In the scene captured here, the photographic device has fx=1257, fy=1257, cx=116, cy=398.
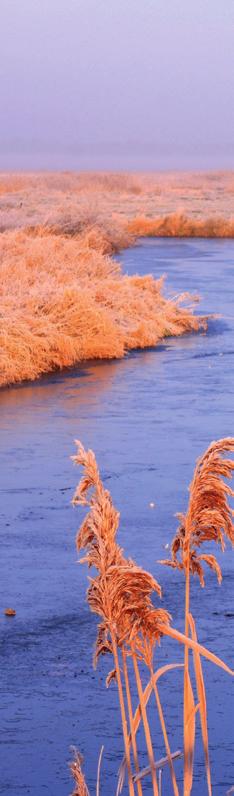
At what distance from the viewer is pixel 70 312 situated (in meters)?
18.2

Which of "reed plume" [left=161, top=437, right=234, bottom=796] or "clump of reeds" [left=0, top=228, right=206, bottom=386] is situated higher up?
"reed plume" [left=161, top=437, right=234, bottom=796]

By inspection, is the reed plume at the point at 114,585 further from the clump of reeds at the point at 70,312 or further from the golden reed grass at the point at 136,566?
the clump of reeds at the point at 70,312

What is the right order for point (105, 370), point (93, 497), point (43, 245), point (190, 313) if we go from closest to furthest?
1. point (93, 497)
2. point (105, 370)
3. point (190, 313)
4. point (43, 245)

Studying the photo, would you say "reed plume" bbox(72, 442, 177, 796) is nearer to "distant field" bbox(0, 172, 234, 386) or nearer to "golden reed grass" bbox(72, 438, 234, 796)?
"golden reed grass" bbox(72, 438, 234, 796)

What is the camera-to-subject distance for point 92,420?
42.6 feet

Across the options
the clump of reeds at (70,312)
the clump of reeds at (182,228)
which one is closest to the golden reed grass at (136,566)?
the clump of reeds at (70,312)

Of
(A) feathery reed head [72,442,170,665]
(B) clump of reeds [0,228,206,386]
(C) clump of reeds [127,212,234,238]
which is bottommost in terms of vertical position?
(C) clump of reeds [127,212,234,238]

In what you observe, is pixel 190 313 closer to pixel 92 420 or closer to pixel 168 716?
pixel 92 420

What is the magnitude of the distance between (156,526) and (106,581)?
20.8 ft

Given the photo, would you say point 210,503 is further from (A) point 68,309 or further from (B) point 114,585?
(A) point 68,309

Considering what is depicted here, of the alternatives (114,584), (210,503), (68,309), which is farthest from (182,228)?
(114,584)

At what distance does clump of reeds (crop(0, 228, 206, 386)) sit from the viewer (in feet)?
55.0

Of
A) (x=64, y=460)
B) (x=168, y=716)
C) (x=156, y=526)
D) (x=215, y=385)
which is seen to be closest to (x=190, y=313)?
(x=215, y=385)

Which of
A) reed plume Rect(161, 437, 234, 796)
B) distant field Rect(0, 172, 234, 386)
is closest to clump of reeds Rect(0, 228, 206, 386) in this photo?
distant field Rect(0, 172, 234, 386)
